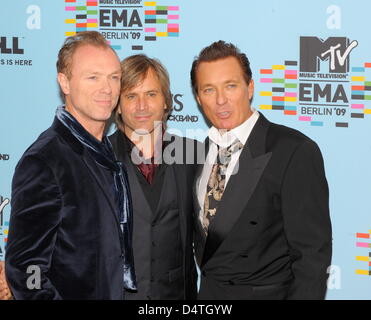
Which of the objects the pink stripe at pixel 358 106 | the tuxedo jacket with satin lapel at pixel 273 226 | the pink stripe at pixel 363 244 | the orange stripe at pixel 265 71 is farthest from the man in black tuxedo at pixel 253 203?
the pink stripe at pixel 363 244

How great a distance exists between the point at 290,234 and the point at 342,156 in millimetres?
903

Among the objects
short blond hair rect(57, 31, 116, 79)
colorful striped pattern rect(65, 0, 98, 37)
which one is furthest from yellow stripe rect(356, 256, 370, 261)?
colorful striped pattern rect(65, 0, 98, 37)

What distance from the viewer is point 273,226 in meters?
2.31

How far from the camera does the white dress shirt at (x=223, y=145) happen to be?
7.95ft

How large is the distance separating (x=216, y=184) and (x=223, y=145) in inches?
6.5

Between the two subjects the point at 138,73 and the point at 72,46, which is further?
the point at 138,73

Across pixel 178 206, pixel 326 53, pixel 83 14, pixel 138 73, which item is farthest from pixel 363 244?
pixel 83 14

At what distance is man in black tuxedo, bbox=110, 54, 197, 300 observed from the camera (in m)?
2.46

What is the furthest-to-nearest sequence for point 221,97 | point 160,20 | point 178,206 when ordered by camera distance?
1. point 160,20
2. point 178,206
3. point 221,97

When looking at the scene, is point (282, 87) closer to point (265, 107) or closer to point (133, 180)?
point (265, 107)

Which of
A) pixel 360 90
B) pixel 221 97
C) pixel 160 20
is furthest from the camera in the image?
pixel 160 20

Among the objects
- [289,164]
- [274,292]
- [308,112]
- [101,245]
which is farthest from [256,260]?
[308,112]

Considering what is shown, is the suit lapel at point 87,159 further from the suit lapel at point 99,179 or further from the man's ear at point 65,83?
the man's ear at point 65,83

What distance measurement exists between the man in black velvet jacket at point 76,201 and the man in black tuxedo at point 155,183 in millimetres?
141
